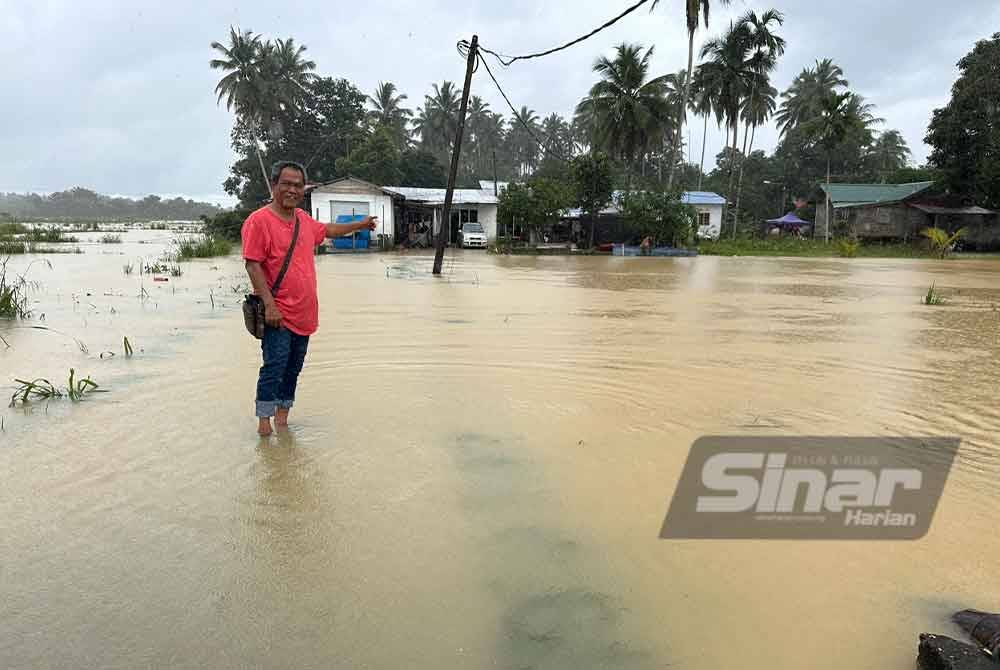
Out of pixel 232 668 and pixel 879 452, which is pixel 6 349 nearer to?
pixel 232 668

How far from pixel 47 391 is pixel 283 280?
2.28 metres

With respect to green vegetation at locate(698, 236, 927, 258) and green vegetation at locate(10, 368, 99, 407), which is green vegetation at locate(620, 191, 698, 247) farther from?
green vegetation at locate(10, 368, 99, 407)

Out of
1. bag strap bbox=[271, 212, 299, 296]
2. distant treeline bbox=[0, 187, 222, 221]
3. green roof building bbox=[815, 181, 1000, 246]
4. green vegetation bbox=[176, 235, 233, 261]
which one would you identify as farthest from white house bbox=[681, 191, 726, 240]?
distant treeline bbox=[0, 187, 222, 221]

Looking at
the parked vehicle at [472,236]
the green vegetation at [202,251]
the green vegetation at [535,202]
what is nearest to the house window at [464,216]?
the parked vehicle at [472,236]

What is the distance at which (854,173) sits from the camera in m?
49.8

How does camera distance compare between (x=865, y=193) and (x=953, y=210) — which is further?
(x=865, y=193)

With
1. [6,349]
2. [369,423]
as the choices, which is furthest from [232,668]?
[6,349]

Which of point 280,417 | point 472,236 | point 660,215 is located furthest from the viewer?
point 472,236

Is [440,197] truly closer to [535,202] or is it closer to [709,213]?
[535,202]

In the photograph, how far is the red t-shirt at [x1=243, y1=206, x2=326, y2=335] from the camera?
3.61 metres

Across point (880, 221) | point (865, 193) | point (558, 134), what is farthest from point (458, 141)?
point (558, 134)

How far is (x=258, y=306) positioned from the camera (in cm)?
367

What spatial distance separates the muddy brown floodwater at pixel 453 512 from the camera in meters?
2.14

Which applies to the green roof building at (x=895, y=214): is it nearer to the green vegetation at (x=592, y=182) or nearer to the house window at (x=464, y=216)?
the green vegetation at (x=592, y=182)
